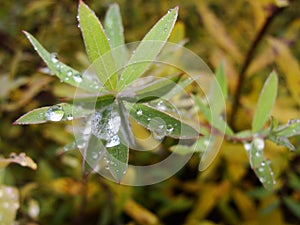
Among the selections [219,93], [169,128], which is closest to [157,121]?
[169,128]

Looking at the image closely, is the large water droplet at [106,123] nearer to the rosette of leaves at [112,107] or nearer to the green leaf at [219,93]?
the rosette of leaves at [112,107]

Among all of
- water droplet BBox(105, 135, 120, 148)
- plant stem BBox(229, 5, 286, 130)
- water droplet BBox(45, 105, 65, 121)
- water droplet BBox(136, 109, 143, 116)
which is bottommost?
plant stem BBox(229, 5, 286, 130)

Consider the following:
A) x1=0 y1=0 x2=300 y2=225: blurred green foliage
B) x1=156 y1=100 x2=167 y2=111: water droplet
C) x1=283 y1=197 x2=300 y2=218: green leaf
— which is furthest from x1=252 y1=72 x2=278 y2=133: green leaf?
x1=283 y1=197 x2=300 y2=218: green leaf

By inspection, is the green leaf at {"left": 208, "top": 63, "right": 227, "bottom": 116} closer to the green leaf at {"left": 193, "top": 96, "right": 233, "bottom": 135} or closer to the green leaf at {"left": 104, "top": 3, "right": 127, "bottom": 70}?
the green leaf at {"left": 193, "top": 96, "right": 233, "bottom": 135}

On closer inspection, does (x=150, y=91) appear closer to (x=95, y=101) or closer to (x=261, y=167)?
(x=95, y=101)

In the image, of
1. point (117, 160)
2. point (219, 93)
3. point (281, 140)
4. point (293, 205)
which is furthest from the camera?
point (293, 205)

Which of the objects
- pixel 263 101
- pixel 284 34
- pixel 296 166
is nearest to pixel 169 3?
pixel 284 34

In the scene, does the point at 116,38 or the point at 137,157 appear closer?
the point at 116,38

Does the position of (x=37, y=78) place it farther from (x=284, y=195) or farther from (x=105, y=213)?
(x=284, y=195)
